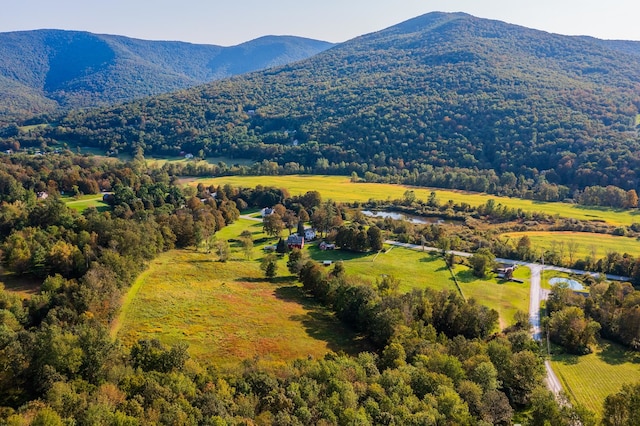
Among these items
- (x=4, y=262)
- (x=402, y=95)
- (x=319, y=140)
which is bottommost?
(x=4, y=262)

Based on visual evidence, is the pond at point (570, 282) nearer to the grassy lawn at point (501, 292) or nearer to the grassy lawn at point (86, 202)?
the grassy lawn at point (501, 292)

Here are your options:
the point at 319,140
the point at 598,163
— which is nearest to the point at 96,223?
the point at 319,140

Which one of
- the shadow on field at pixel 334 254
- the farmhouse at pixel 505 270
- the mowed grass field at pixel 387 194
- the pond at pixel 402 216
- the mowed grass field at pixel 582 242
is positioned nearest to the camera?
the farmhouse at pixel 505 270

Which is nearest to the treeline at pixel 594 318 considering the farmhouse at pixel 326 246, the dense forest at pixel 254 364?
the dense forest at pixel 254 364

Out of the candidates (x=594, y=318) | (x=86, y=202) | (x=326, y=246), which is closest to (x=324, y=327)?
(x=326, y=246)

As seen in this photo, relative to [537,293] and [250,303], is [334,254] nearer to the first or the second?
[250,303]

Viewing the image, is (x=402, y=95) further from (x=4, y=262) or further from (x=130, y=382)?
(x=130, y=382)
